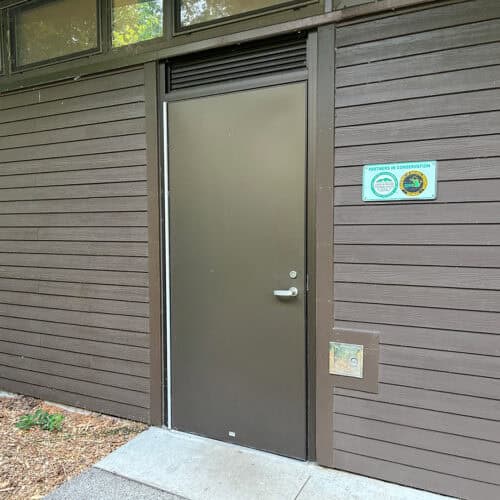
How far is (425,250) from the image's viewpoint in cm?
194

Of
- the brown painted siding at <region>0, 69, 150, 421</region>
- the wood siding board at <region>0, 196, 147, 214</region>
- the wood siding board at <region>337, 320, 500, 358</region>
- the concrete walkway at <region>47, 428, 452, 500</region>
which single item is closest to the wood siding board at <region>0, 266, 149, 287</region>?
the brown painted siding at <region>0, 69, 150, 421</region>

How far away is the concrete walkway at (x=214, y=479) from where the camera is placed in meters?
1.99

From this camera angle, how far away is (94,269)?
2832mm

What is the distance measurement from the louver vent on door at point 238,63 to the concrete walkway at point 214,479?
6.77ft

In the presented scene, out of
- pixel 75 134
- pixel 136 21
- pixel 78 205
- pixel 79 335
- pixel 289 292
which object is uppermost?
pixel 136 21

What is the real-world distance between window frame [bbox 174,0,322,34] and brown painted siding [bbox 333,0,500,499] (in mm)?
270

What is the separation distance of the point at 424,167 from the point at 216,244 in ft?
3.77

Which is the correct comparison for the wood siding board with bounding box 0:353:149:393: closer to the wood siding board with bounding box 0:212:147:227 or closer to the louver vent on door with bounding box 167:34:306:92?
the wood siding board with bounding box 0:212:147:227

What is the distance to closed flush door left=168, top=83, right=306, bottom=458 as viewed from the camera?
223cm

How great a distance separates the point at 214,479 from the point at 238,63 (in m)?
2.18

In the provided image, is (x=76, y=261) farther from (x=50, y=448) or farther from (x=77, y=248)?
(x=50, y=448)

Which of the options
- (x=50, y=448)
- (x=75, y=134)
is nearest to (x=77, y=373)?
(x=50, y=448)

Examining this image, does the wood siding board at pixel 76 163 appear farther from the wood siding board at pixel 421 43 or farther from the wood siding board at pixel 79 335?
the wood siding board at pixel 421 43

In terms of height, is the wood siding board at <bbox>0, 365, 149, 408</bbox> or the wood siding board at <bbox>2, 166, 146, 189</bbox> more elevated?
the wood siding board at <bbox>2, 166, 146, 189</bbox>
